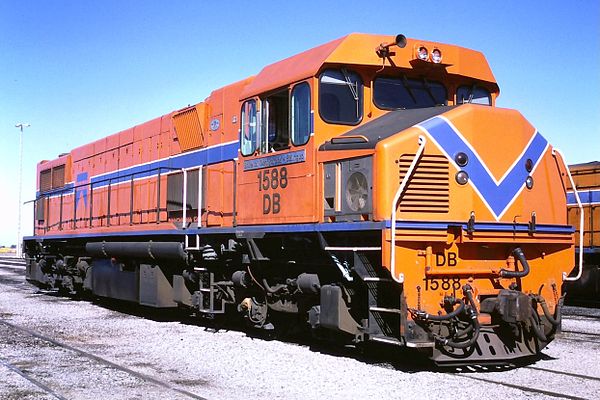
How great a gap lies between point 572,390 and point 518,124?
2867 mm

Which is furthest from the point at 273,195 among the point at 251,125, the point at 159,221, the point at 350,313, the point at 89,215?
the point at 89,215

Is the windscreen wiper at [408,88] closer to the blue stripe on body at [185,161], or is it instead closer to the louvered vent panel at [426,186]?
the louvered vent panel at [426,186]

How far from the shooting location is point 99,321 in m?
11.7

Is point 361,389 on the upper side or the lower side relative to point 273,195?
lower

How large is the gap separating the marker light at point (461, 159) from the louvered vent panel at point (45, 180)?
13923 mm

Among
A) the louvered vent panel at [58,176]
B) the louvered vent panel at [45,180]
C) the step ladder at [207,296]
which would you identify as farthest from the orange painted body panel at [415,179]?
the louvered vent panel at [45,180]

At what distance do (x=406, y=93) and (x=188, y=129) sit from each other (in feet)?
14.9

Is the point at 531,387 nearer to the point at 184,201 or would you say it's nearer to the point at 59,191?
the point at 184,201

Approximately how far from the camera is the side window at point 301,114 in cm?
785

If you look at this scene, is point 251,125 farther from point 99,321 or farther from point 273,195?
point 99,321

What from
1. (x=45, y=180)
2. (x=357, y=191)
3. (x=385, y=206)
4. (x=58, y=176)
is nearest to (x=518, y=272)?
(x=385, y=206)

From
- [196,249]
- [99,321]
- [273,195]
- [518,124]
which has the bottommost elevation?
[99,321]

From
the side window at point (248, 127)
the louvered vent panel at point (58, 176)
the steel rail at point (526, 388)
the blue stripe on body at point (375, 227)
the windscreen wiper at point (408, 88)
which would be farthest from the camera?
the louvered vent panel at point (58, 176)

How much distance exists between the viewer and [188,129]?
454 inches
